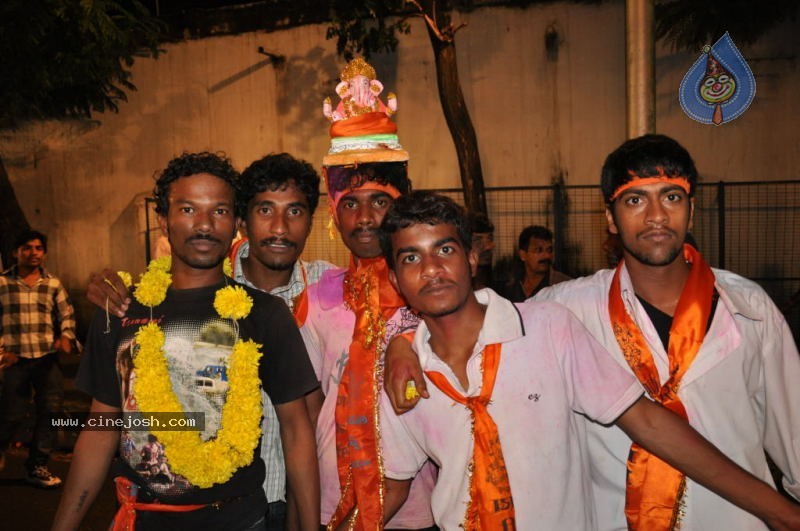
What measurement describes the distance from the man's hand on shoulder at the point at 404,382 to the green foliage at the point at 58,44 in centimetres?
779

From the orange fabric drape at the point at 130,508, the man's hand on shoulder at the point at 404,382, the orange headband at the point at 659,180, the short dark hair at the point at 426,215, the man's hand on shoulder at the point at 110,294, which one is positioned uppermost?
the orange headband at the point at 659,180

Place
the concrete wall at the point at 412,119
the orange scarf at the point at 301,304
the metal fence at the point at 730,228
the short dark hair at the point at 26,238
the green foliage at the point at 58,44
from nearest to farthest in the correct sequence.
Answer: the orange scarf at the point at 301,304 → the short dark hair at the point at 26,238 → the green foliage at the point at 58,44 → the metal fence at the point at 730,228 → the concrete wall at the point at 412,119

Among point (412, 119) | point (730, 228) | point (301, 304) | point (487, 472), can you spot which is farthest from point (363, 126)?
point (730, 228)

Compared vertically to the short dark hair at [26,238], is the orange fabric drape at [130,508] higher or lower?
lower

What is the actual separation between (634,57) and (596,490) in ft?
8.97

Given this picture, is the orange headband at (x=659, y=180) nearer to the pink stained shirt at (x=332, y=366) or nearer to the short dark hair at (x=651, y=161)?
the short dark hair at (x=651, y=161)

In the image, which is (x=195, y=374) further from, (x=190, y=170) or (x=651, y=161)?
(x=651, y=161)

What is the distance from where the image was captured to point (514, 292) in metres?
6.47

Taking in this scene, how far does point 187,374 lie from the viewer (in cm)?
265

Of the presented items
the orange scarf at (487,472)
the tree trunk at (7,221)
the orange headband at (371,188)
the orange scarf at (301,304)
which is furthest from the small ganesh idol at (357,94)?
the tree trunk at (7,221)

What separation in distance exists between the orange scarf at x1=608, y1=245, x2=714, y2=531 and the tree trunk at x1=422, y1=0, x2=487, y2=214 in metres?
6.11

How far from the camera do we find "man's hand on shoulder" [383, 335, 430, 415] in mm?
2393

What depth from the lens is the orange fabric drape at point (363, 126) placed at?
11.8 feet

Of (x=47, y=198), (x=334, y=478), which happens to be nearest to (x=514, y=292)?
(x=334, y=478)
